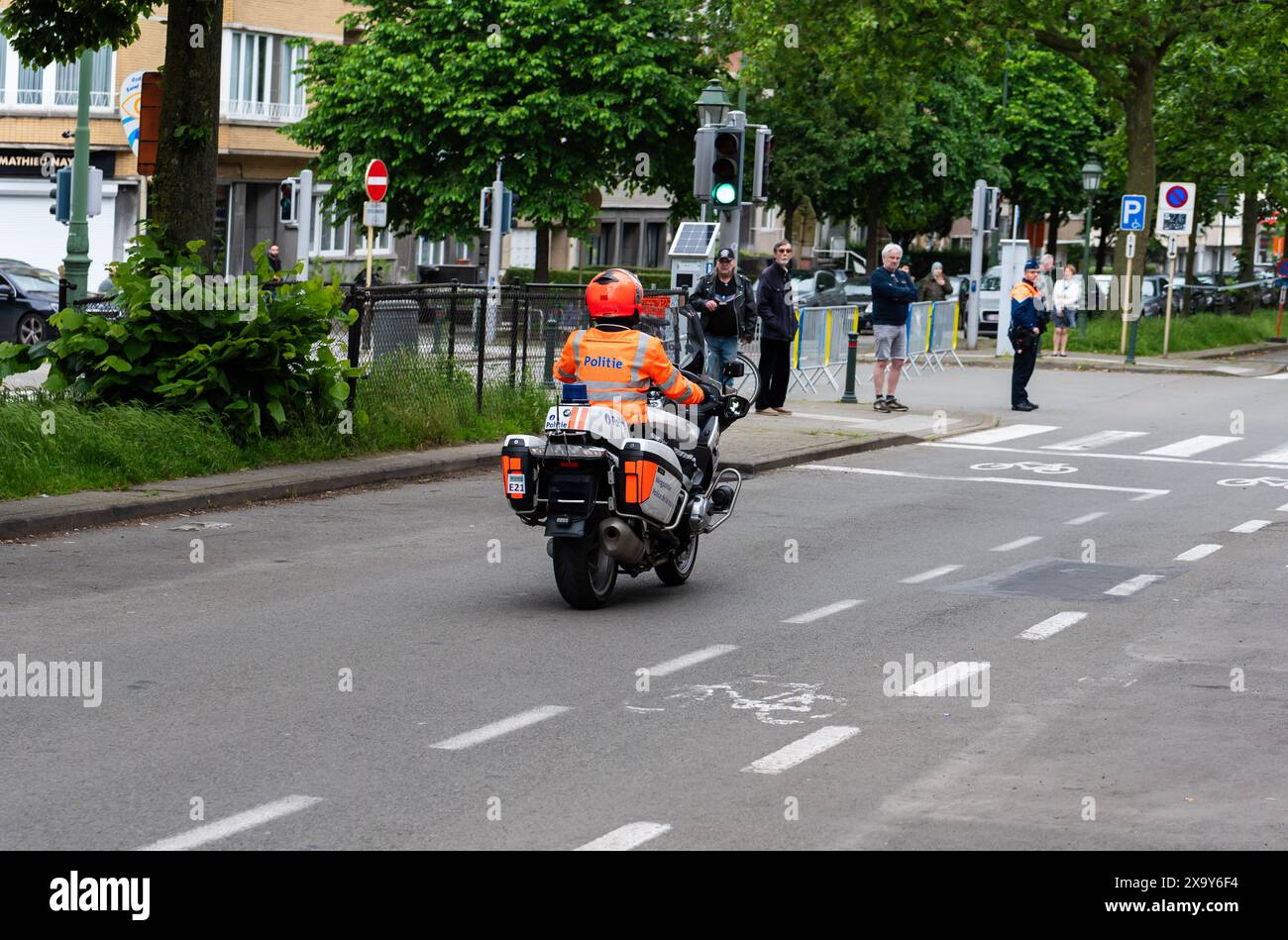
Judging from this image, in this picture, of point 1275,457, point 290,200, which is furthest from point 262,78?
point 1275,457

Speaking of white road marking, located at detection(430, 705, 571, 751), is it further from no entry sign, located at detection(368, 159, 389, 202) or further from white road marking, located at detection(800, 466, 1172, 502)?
no entry sign, located at detection(368, 159, 389, 202)

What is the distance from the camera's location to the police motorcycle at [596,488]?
33.2ft

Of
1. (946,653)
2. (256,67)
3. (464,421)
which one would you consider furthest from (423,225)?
(946,653)

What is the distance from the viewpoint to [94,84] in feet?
154

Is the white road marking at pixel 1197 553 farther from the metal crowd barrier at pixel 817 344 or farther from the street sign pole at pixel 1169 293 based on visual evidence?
the street sign pole at pixel 1169 293

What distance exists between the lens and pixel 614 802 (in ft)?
21.6

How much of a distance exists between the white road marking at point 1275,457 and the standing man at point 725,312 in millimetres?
5478

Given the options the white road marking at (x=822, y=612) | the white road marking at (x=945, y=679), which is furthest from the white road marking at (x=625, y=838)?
the white road marking at (x=822, y=612)

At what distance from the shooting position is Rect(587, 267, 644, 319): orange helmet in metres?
10.5

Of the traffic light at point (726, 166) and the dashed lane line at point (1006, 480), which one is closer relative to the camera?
the dashed lane line at point (1006, 480)

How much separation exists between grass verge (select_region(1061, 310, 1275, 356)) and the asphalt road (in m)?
23.7

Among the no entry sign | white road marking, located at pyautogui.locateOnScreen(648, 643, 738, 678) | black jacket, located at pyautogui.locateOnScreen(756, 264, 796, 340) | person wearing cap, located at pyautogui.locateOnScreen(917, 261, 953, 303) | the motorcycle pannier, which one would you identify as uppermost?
the no entry sign

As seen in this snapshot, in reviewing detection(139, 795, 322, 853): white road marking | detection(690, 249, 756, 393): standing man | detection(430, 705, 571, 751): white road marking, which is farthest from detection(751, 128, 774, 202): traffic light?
detection(139, 795, 322, 853): white road marking

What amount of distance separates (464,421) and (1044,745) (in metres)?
→ 11.5
